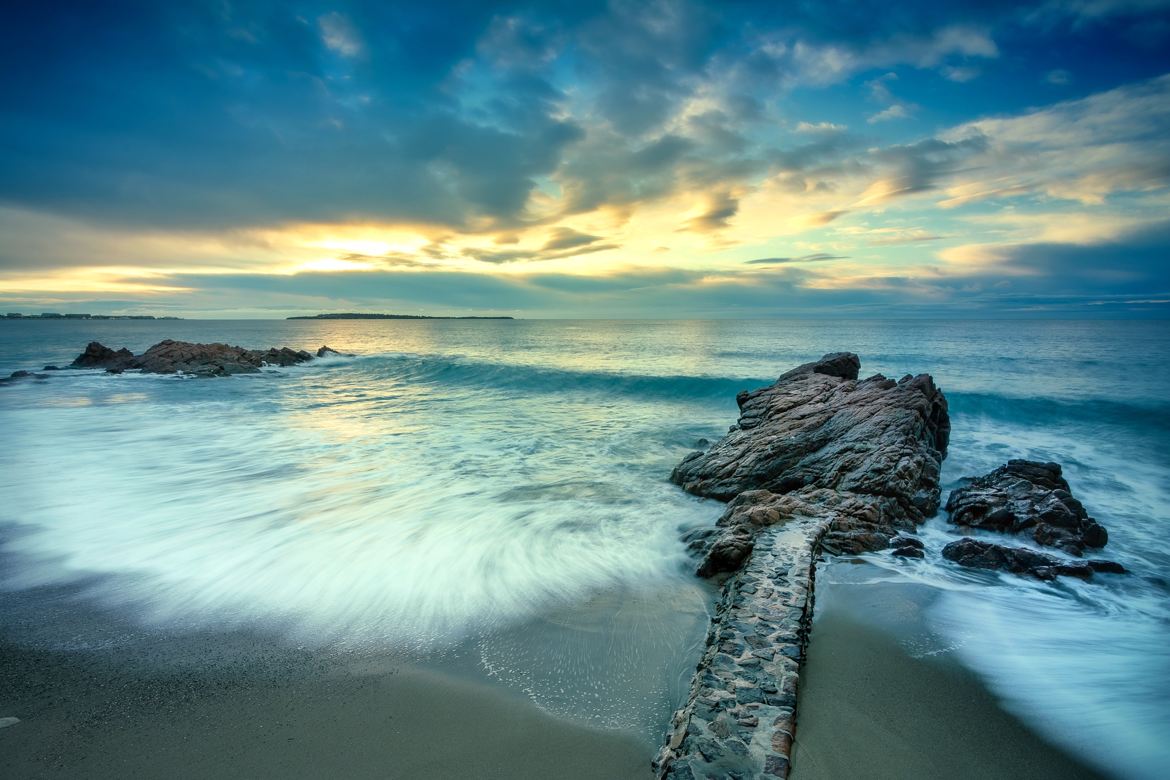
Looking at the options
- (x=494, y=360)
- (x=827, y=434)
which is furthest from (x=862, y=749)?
(x=494, y=360)

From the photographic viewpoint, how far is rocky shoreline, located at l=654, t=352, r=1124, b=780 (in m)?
3.17

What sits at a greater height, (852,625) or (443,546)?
(852,625)

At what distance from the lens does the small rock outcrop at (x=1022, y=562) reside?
5.65 metres

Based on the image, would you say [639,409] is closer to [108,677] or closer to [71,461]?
[71,461]

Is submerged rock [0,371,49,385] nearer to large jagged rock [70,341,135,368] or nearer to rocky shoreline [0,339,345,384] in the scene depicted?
rocky shoreline [0,339,345,384]

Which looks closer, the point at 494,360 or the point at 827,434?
the point at 827,434

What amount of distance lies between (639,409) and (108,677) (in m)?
17.9

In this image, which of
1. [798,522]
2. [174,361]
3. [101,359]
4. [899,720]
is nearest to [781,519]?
[798,522]

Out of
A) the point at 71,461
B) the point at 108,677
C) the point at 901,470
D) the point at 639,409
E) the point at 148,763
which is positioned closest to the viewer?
the point at 148,763

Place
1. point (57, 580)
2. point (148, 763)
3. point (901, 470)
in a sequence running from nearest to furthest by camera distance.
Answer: point (148, 763) < point (57, 580) < point (901, 470)

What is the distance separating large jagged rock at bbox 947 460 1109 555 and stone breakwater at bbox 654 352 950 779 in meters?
0.47

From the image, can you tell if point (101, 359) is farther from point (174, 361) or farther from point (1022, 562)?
point (1022, 562)

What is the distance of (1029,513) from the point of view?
268 inches

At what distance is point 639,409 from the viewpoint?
20.8 m
